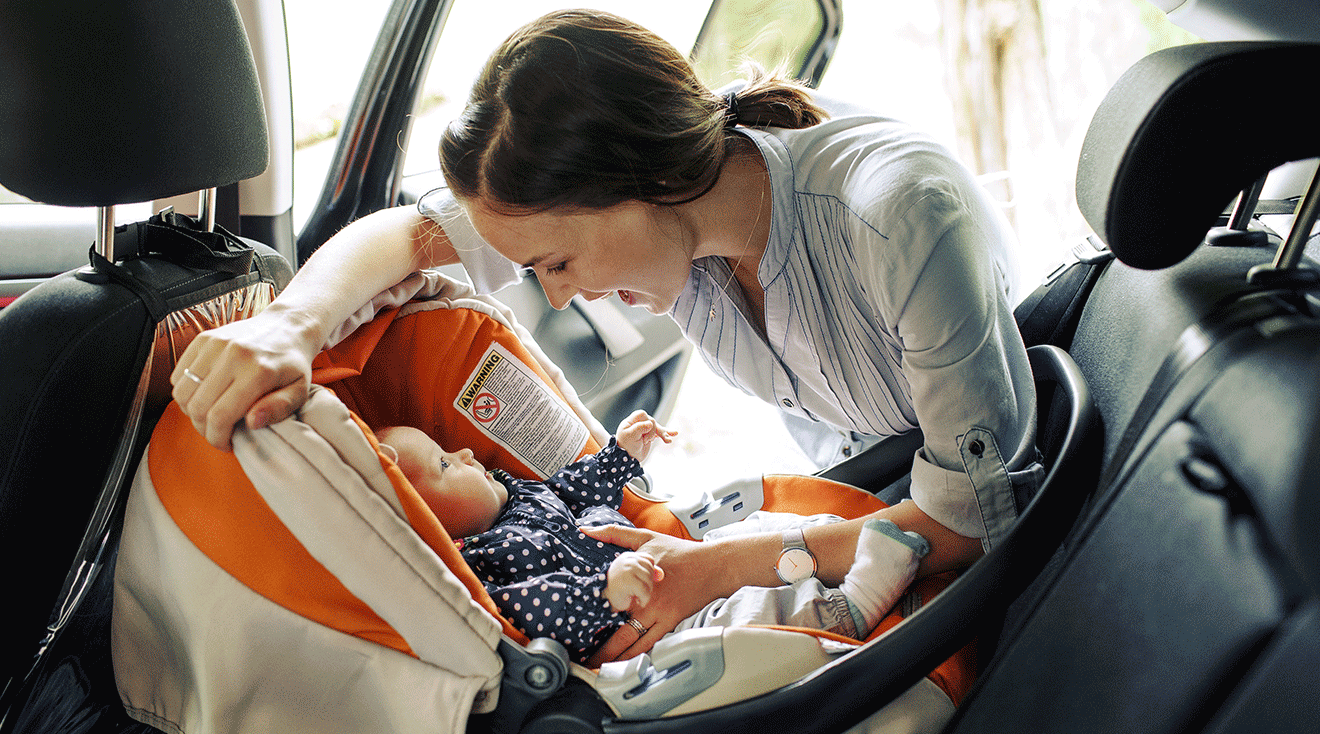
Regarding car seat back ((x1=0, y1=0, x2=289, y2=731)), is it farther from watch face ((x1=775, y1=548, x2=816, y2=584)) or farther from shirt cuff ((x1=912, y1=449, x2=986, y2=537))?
shirt cuff ((x1=912, y1=449, x2=986, y2=537))

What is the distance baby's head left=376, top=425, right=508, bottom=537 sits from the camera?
113cm

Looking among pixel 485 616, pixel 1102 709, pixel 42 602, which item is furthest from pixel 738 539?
pixel 42 602

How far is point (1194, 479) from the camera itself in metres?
0.60

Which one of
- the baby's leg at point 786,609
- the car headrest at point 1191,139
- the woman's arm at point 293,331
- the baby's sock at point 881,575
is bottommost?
the baby's leg at point 786,609

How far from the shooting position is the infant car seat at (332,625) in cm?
83

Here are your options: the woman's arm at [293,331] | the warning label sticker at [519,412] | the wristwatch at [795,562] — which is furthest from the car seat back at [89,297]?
the wristwatch at [795,562]

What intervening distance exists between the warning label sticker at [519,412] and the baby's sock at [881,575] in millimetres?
569

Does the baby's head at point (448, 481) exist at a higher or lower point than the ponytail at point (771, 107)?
lower

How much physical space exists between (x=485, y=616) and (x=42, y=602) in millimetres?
518

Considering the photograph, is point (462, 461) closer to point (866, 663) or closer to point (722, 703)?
point (722, 703)

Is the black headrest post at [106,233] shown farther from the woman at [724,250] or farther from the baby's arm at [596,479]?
the baby's arm at [596,479]

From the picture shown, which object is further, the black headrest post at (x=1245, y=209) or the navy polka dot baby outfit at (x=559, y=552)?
the navy polka dot baby outfit at (x=559, y=552)

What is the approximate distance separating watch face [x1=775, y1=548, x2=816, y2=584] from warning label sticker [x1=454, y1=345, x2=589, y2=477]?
1.52ft

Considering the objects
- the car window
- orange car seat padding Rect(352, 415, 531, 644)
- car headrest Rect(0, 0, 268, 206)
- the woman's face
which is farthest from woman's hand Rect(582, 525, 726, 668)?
the car window
